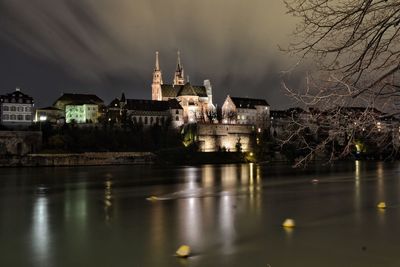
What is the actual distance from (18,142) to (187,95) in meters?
45.5

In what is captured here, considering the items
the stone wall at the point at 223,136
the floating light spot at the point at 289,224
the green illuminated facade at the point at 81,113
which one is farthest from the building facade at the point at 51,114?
the floating light spot at the point at 289,224

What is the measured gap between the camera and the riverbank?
63656 mm

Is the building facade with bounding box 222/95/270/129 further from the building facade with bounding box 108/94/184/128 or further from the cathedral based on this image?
the building facade with bounding box 108/94/184/128

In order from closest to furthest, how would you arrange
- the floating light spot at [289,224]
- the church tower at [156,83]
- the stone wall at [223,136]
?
the floating light spot at [289,224] < the stone wall at [223,136] < the church tower at [156,83]

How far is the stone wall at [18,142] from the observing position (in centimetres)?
6375

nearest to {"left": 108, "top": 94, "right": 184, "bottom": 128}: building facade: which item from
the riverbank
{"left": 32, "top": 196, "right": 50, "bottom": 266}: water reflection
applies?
the riverbank

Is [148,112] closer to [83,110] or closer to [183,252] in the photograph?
[83,110]

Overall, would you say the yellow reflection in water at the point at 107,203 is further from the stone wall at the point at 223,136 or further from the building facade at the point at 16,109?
the building facade at the point at 16,109

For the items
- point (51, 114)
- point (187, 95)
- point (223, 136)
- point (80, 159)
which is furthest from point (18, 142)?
point (187, 95)

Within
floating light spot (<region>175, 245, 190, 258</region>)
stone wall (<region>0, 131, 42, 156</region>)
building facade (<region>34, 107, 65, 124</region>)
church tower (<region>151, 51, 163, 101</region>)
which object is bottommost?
floating light spot (<region>175, 245, 190, 258</region>)

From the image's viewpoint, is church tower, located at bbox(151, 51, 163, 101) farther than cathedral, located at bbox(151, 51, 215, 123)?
Yes

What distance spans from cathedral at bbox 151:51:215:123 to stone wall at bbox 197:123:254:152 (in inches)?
518

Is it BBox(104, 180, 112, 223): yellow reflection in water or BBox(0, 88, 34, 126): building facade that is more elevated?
BBox(0, 88, 34, 126): building facade

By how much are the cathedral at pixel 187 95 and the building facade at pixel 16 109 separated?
110 feet
